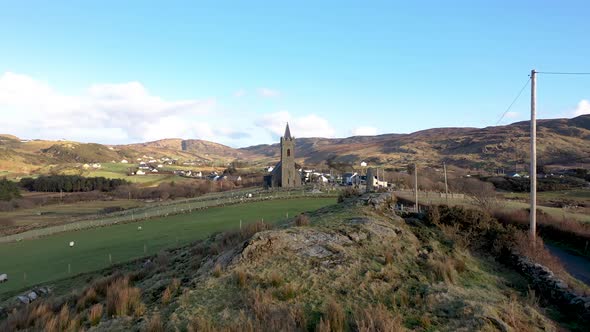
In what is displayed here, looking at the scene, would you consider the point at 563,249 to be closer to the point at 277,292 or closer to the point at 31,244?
the point at 277,292

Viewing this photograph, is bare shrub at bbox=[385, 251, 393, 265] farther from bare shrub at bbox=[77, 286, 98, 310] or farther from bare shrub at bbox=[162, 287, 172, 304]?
bare shrub at bbox=[77, 286, 98, 310]

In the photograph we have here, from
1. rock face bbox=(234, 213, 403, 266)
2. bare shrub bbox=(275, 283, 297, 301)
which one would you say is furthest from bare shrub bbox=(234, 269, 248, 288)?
bare shrub bbox=(275, 283, 297, 301)

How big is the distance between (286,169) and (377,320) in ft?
270

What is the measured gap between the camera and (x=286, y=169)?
89.4 m

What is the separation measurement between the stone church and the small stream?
6872 centimetres

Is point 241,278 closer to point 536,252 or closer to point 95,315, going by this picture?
point 95,315

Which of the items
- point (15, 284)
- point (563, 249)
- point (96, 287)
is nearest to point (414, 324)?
point (96, 287)

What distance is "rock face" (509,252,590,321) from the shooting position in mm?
9781

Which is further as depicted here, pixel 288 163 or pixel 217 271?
pixel 288 163

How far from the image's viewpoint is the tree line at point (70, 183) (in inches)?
4353

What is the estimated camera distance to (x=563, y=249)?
2162 cm

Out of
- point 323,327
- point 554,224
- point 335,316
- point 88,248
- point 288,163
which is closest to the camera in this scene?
point 323,327

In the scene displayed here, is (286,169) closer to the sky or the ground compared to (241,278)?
closer to the ground

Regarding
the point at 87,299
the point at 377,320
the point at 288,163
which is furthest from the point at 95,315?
the point at 288,163
